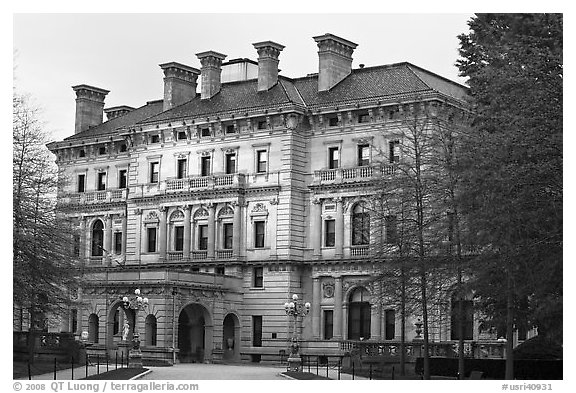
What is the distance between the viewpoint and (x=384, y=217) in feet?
182

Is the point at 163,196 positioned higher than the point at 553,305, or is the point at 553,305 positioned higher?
the point at 163,196

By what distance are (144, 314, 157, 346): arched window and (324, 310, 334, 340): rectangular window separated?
981cm

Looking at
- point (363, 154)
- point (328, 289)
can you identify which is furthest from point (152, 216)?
point (363, 154)

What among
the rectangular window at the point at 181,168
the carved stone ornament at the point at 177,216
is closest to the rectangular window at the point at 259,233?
the carved stone ornament at the point at 177,216

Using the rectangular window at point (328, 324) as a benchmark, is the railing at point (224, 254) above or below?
above

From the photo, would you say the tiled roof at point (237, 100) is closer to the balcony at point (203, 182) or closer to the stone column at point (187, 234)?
the balcony at point (203, 182)

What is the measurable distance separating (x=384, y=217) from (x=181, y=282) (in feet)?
62.7

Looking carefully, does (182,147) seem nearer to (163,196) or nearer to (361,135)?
(163,196)

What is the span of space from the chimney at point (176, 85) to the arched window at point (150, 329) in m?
16.7

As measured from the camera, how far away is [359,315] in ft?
236

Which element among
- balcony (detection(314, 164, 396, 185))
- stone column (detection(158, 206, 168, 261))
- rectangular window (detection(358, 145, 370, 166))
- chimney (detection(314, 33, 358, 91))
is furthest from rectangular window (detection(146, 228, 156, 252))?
rectangular window (detection(358, 145, 370, 166))

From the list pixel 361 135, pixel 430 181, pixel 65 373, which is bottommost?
pixel 65 373

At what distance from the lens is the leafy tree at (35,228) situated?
50.4 m
